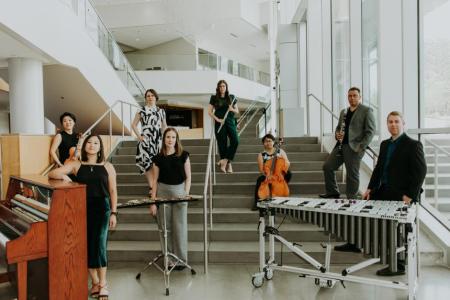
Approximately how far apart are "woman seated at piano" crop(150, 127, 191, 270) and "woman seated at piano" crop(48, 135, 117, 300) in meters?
0.91

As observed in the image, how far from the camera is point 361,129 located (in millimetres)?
5785

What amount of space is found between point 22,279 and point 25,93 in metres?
6.17

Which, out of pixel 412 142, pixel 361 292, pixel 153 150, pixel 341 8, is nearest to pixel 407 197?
pixel 412 142

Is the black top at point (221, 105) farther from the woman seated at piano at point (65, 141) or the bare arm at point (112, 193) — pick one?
the bare arm at point (112, 193)

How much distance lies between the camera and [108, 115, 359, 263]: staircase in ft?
18.1

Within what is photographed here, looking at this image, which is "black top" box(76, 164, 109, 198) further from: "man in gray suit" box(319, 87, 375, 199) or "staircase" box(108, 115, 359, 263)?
"man in gray suit" box(319, 87, 375, 199)

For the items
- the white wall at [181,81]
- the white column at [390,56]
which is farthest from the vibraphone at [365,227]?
the white wall at [181,81]

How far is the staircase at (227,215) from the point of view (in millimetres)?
5512

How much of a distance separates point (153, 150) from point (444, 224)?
4125 millimetres

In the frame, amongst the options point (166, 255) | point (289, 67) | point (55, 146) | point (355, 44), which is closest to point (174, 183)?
point (166, 255)

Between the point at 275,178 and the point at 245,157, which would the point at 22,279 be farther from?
the point at 245,157

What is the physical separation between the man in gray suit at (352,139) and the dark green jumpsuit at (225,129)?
1919 millimetres

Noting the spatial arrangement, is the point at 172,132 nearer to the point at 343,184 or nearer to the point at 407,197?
the point at 407,197

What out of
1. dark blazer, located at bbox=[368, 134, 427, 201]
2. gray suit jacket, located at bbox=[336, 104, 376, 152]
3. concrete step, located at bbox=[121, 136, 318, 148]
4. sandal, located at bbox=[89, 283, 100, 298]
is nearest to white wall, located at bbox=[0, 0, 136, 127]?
concrete step, located at bbox=[121, 136, 318, 148]
